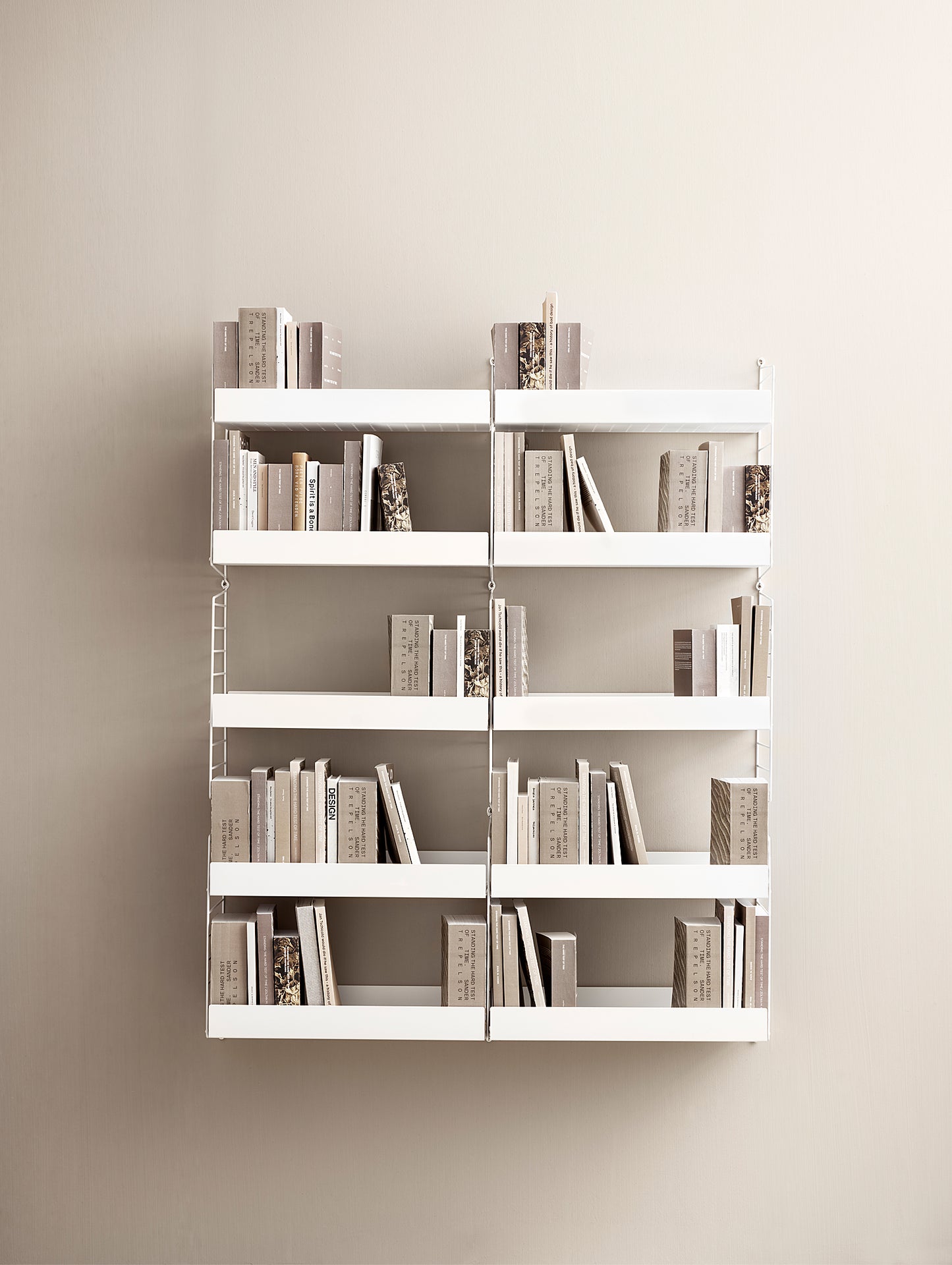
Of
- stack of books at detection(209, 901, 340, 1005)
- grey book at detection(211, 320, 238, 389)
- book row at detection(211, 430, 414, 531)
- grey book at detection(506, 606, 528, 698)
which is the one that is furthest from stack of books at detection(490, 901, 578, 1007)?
grey book at detection(211, 320, 238, 389)

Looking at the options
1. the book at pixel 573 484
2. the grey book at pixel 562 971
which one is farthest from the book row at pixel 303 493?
the grey book at pixel 562 971

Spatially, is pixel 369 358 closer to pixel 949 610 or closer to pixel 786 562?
pixel 786 562

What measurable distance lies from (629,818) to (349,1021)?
69 centimetres

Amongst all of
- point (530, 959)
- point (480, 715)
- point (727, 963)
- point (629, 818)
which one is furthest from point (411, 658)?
point (727, 963)

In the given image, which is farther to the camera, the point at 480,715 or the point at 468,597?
the point at 468,597

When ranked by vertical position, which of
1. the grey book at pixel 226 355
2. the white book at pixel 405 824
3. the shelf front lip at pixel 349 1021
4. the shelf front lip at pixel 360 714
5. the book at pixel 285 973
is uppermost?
the grey book at pixel 226 355

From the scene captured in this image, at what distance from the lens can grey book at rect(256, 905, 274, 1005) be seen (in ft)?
6.11

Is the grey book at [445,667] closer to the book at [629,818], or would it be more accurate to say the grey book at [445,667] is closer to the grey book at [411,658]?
the grey book at [411,658]

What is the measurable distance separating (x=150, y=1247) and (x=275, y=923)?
0.77m

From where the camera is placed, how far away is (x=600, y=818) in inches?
73.8

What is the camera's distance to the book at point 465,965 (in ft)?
6.06

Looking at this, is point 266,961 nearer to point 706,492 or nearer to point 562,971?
point 562,971

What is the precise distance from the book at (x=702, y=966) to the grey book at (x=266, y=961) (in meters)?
0.82

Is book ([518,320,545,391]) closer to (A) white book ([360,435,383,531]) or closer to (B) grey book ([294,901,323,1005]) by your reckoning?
(A) white book ([360,435,383,531])
